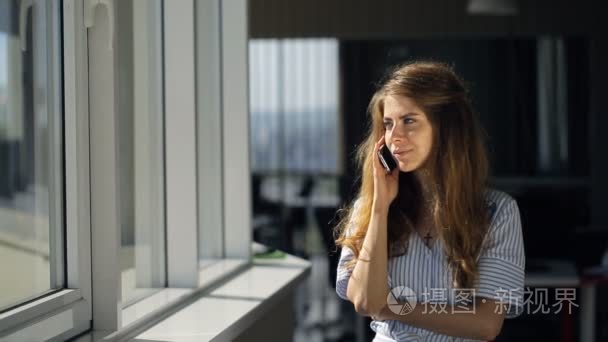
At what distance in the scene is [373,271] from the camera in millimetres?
1835

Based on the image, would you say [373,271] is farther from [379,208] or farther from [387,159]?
[387,159]

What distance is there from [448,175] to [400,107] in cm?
19

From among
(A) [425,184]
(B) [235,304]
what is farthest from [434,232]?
(B) [235,304]

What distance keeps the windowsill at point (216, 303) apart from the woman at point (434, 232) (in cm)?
59

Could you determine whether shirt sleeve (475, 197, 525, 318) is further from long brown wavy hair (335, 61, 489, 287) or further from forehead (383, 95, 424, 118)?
forehead (383, 95, 424, 118)

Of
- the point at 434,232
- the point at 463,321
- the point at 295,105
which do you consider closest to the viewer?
the point at 463,321

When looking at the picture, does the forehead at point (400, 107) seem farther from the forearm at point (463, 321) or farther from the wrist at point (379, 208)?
the forearm at point (463, 321)

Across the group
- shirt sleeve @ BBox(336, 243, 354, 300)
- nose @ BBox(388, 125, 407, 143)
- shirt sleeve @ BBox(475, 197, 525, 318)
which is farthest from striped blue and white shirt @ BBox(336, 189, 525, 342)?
nose @ BBox(388, 125, 407, 143)

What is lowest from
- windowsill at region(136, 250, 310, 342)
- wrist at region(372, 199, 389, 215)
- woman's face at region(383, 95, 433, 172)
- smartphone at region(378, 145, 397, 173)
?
windowsill at region(136, 250, 310, 342)

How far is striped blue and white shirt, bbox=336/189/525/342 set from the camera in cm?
177

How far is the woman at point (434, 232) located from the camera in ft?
5.83

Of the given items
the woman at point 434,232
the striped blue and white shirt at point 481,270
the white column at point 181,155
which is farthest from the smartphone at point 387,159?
the white column at point 181,155

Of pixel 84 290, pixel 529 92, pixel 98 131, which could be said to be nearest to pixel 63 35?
pixel 98 131

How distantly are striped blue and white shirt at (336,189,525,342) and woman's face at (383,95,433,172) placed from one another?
178mm
